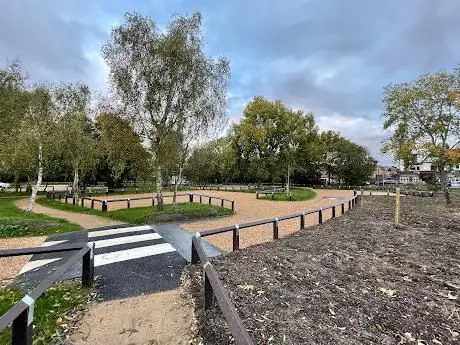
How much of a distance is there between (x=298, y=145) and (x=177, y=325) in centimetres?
2847

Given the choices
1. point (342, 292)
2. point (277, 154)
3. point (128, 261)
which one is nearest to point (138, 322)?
point (128, 261)

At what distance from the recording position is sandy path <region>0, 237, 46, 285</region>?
19.9ft

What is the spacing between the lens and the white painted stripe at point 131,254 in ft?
21.5

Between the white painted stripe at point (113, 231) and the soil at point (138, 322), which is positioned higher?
the white painted stripe at point (113, 231)

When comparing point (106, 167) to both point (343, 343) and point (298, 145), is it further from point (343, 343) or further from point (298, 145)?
point (343, 343)

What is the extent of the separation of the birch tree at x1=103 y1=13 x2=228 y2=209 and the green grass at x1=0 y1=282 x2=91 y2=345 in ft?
30.9

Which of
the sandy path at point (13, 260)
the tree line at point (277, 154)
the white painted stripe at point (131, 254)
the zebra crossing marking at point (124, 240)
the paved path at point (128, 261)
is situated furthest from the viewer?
the tree line at point (277, 154)

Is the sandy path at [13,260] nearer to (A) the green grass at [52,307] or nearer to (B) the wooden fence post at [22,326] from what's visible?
(A) the green grass at [52,307]

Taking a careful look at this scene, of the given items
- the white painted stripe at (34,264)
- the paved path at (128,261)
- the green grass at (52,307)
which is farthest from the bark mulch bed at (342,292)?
the white painted stripe at (34,264)

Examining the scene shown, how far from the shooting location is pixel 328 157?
56031mm

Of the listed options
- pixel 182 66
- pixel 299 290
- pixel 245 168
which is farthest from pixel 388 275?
pixel 245 168

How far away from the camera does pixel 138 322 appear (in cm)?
398

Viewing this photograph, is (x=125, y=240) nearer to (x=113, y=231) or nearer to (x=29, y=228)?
(x=113, y=231)

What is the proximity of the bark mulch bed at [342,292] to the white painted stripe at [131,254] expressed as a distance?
1632mm
